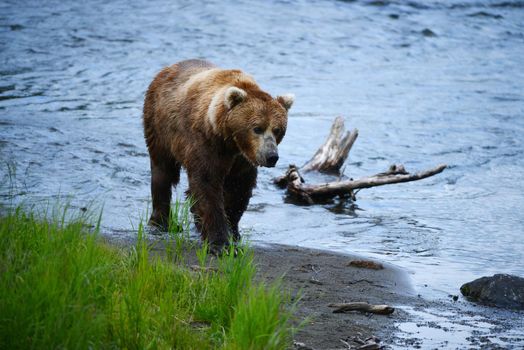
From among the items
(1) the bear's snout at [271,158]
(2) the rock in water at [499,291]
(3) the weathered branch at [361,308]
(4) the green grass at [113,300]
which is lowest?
(2) the rock in water at [499,291]

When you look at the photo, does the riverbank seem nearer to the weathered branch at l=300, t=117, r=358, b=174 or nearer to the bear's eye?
the bear's eye

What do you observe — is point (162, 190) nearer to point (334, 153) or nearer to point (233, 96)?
point (233, 96)

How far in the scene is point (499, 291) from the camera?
6289 millimetres

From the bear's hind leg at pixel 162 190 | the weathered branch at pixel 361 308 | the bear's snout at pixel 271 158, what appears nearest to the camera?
the weathered branch at pixel 361 308

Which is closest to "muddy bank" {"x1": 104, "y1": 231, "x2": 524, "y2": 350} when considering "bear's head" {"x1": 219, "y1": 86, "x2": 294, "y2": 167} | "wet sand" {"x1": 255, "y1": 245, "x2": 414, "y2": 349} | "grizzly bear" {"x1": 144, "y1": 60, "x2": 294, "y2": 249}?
"wet sand" {"x1": 255, "y1": 245, "x2": 414, "y2": 349}

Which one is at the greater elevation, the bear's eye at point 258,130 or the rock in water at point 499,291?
the bear's eye at point 258,130

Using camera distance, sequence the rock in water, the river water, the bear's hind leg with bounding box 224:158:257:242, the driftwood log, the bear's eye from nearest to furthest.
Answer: the rock in water → the bear's eye → the bear's hind leg with bounding box 224:158:257:242 → the river water → the driftwood log

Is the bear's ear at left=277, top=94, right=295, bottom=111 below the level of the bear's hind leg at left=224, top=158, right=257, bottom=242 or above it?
above

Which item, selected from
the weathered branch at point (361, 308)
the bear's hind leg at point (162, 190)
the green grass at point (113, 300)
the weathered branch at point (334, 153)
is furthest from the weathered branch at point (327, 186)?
the green grass at point (113, 300)

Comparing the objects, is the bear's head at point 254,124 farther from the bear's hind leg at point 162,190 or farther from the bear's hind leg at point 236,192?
the bear's hind leg at point 162,190

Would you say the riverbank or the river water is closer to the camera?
the riverbank

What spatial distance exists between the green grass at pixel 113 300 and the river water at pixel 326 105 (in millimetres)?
1114

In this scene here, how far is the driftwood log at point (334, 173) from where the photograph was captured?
8953mm

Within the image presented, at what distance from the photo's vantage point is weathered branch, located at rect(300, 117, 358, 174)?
10.4 m
